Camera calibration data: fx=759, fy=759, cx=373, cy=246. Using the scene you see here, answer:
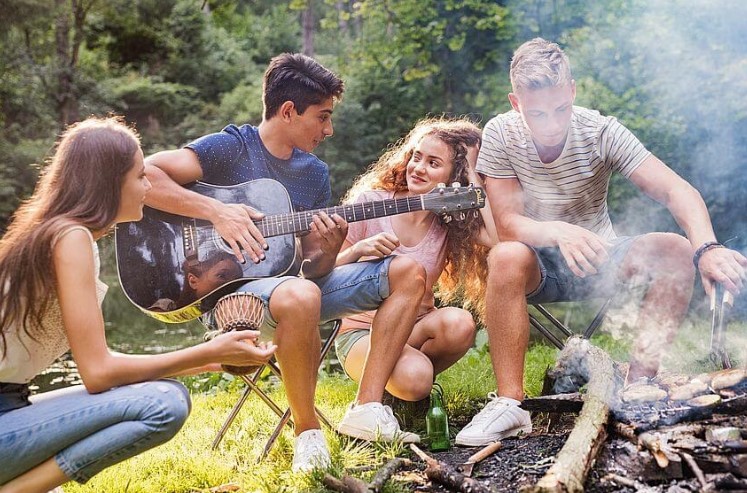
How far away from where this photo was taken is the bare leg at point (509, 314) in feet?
10.3

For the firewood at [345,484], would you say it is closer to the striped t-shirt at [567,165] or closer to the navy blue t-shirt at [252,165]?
the navy blue t-shirt at [252,165]

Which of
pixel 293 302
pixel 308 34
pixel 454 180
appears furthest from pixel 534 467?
pixel 308 34

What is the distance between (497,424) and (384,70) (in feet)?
40.4

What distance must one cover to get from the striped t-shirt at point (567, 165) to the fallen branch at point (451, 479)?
143cm

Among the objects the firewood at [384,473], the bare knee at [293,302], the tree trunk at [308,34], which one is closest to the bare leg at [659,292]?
the firewood at [384,473]

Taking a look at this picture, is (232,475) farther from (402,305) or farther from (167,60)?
(167,60)

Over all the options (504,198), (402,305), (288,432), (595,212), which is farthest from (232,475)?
(595,212)

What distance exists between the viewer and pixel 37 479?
7.06ft

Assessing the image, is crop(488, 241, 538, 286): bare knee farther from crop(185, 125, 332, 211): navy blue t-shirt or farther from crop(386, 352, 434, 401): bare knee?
crop(185, 125, 332, 211): navy blue t-shirt

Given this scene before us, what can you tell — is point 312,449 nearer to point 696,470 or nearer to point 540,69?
point 696,470

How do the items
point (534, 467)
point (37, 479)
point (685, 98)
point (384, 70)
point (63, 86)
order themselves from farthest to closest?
point (63, 86) → point (384, 70) → point (685, 98) → point (534, 467) → point (37, 479)

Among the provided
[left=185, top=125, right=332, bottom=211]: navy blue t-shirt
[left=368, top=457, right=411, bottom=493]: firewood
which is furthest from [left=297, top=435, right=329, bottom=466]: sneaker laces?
[left=185, top=125, right=332, bottom=211]: navy blue t-shirt

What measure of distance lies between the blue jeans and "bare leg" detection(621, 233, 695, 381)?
195cm

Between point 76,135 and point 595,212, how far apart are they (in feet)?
7.65
